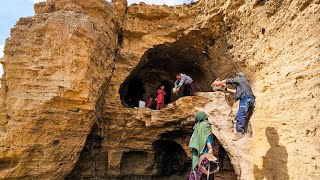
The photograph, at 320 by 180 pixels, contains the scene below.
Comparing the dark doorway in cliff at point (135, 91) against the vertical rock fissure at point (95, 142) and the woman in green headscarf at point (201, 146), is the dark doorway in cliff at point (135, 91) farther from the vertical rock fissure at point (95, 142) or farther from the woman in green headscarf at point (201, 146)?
the woman in green headscarf at point (201, 146)

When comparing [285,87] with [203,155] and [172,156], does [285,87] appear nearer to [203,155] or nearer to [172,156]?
[203,155]

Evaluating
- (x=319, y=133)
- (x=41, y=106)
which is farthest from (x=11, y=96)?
(x=319, y=133)

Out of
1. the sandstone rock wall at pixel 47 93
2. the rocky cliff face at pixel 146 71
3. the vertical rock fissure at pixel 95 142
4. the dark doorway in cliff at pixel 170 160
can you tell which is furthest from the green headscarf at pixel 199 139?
the dark doorway in cliff at pixel 170 160

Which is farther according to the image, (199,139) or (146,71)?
(146,71)

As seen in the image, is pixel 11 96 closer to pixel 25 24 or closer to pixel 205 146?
pixel 25 24

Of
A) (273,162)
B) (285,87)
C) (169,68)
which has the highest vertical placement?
(169,68)

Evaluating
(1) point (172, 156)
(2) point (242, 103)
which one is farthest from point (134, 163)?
(2) point (242, 103)

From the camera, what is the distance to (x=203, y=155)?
417cm

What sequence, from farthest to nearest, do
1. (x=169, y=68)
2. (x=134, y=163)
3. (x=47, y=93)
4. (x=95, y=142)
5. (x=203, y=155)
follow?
(x=169, y=68) → (x=134, y=163) → (x=95, y=142) → (x=47, y=93) → (x=203, y=155)

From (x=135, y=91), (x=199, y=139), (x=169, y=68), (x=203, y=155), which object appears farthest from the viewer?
(x=135, y=91)

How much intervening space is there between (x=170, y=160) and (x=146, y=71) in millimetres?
3735

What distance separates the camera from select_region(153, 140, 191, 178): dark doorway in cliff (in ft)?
29.6

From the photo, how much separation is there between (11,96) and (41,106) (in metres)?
0.77

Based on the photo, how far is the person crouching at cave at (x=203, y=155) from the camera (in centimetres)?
408
